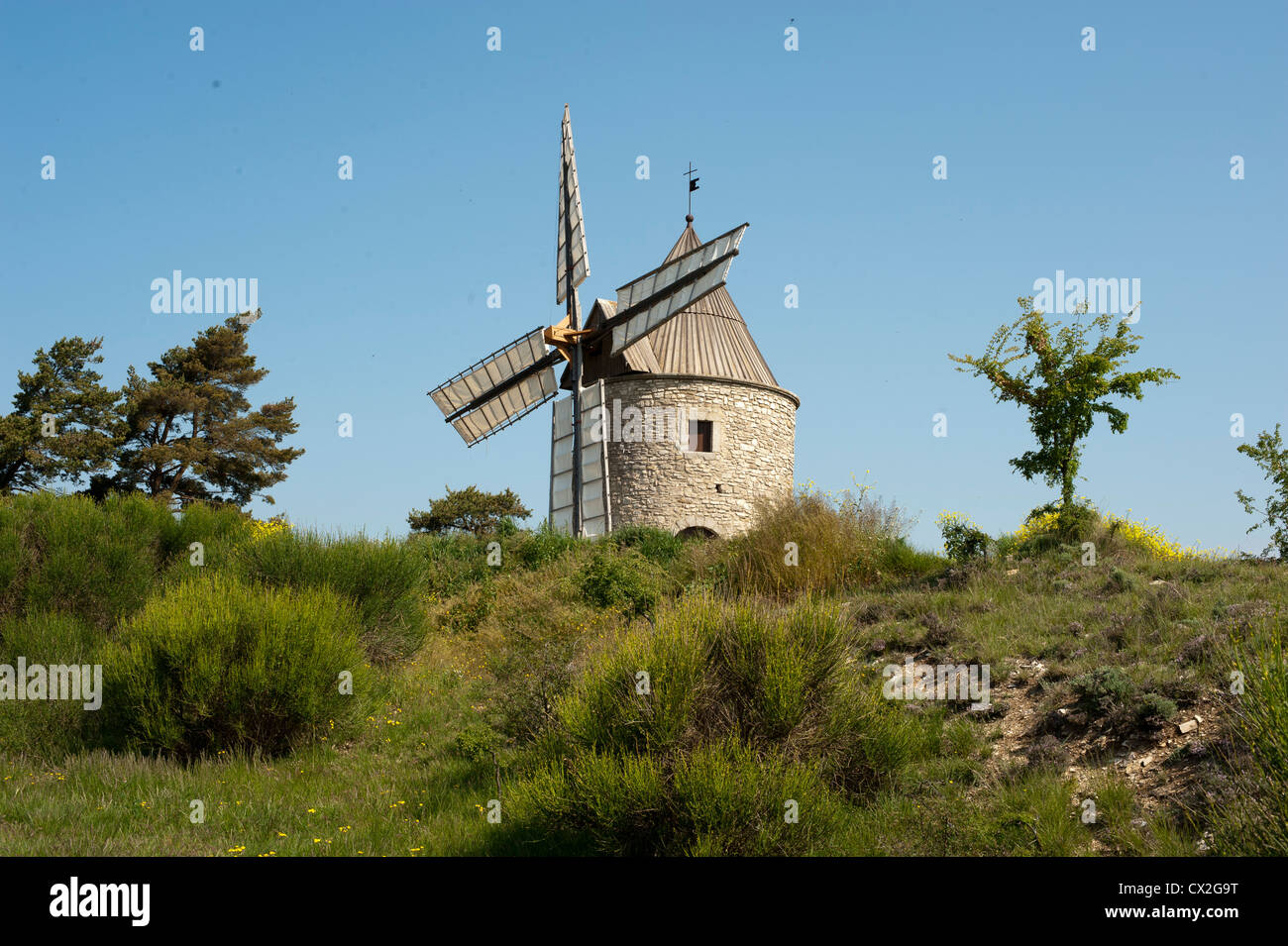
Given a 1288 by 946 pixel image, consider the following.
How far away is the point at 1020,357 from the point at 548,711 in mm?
9688

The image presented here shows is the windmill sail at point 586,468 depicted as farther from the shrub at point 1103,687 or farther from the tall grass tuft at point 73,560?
the shrub at point 1103,687

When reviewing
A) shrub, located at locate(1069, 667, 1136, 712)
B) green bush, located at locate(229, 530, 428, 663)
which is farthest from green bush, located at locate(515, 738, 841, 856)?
green bush, located at locate(229, 530, 428, 663)

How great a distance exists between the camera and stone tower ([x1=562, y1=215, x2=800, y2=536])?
2231 cm

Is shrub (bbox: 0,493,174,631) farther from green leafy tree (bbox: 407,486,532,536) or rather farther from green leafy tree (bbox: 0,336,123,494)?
green leafy tree (bbox: 407,486,532,536)

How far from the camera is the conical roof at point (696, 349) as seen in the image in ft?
75.8

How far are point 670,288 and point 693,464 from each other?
4.29 metres

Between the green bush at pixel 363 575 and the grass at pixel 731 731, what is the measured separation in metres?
0.06

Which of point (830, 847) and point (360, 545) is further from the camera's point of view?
point (360, 545)

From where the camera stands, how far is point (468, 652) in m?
13.9

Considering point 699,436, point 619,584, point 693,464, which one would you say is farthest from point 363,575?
point 699,436

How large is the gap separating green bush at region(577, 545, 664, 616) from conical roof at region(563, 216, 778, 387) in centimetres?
824
